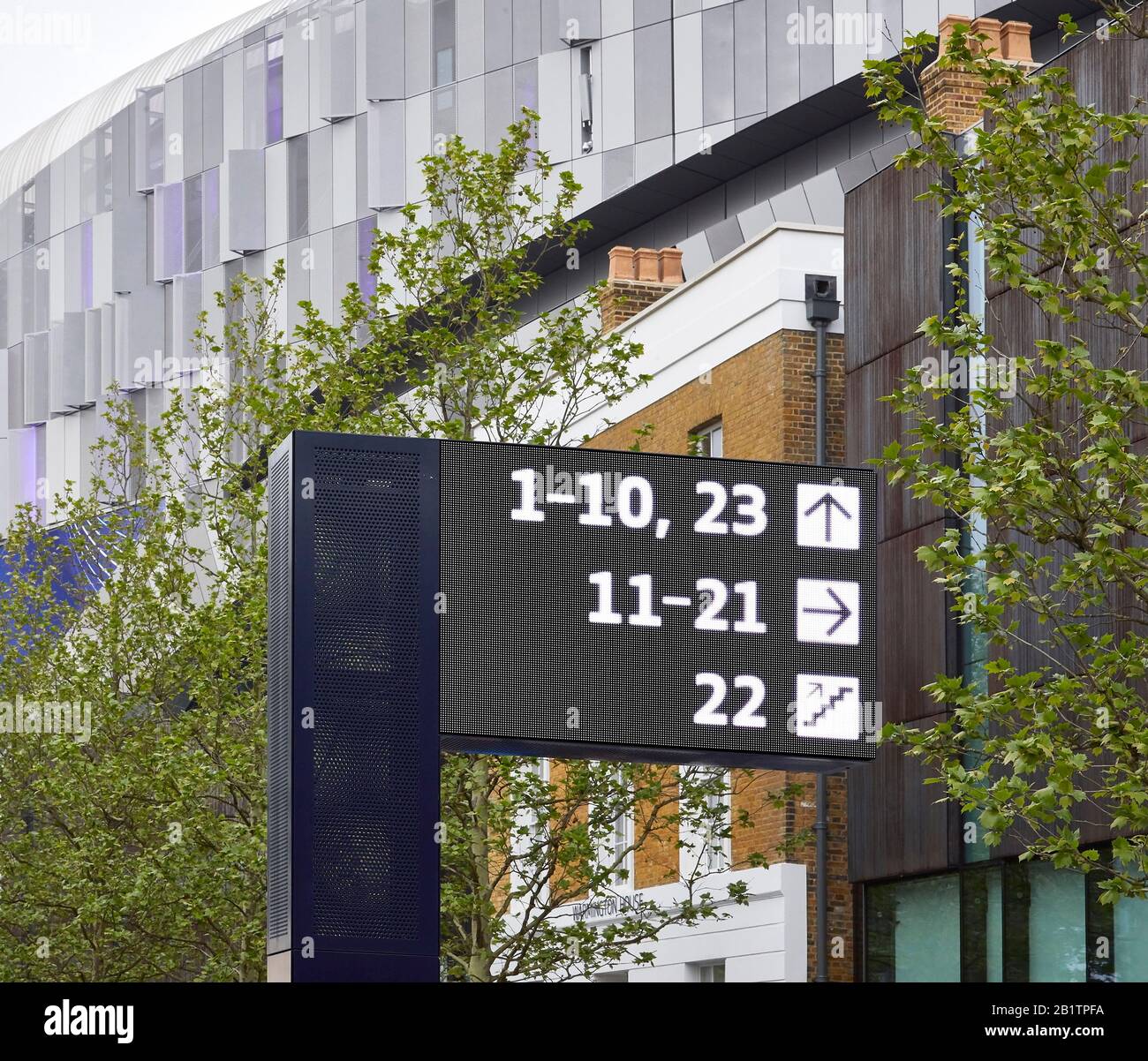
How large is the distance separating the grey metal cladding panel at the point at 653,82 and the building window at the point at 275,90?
43.2 ft

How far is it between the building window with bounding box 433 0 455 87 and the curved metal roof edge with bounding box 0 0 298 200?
7747 mm

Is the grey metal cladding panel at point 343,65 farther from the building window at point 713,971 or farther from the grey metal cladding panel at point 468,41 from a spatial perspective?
the building window at point 713,971

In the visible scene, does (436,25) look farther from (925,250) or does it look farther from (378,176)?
(925,250)

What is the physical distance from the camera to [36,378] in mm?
66562

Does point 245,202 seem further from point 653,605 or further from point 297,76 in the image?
point 653,605

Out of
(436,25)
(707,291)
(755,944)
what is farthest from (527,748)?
(436,25)

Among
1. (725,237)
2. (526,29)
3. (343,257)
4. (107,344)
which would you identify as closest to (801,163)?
(725,237)

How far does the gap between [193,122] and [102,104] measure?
10.5m

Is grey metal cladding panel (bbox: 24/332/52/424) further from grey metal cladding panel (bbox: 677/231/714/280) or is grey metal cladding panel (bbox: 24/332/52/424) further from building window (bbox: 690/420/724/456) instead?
building window (bbox: 690/420/724/456)

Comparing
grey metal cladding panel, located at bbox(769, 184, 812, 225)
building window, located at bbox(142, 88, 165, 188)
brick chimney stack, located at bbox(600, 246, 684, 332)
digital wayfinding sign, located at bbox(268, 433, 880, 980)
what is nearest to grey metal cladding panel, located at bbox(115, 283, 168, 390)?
building window, located at bbox(142, 88, 165, 188)

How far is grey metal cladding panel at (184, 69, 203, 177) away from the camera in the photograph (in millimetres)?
58688

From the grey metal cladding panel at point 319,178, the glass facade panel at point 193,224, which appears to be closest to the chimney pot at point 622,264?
the grey metal cladding panel at point 319,178

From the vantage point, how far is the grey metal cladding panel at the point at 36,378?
66312mm
